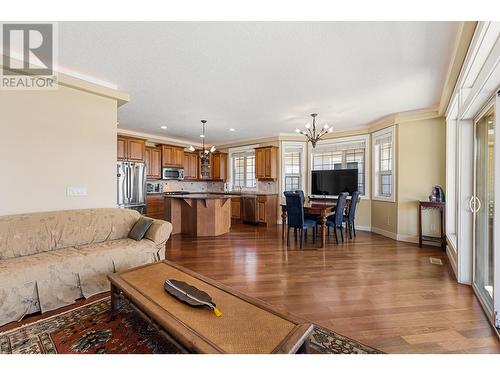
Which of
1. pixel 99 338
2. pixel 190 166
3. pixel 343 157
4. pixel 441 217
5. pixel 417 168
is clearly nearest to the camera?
pixel 99 338

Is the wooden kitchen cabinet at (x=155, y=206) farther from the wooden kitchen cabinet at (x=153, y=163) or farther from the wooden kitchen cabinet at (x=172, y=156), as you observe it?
the wooden kitchen cabinet at (x=172, y=156)

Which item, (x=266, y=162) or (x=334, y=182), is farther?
(x=266, y=162)

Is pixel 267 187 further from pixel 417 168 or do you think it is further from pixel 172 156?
pixel 417 168

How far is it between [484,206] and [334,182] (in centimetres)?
370

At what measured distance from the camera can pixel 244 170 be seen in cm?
789

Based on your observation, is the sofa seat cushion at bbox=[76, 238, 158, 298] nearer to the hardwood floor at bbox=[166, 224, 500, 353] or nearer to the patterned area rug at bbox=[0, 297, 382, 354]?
the patterned area rug at bbox=[0, 297, 382, 354]

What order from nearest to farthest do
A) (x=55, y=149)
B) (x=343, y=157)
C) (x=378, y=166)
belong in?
(x=55, y=149), (x=378, y=166), (x=343, y=157)

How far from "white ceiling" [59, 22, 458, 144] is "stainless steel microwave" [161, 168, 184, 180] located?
247 cm

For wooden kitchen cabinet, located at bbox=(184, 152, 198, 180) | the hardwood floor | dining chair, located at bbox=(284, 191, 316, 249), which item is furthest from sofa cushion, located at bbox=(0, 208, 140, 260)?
wooden kitchen cabinet, located at bbox=(184, 152, 198, 180)

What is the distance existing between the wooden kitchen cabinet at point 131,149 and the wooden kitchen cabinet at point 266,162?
313cm

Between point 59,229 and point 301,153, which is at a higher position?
point 301,153

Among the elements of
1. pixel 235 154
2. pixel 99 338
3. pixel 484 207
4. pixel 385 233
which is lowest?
pixel 99 338

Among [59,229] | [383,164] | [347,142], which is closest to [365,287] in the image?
[59,229]
